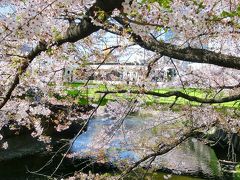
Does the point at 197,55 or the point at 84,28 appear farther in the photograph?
the point at 84,28

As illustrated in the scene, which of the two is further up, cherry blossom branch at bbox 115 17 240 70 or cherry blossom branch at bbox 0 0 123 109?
cherry blossom branch at bbox 0 0 123 109

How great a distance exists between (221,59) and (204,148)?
1942 cm

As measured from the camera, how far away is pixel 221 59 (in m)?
3.25

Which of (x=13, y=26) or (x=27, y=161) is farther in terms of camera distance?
(x=27, y=161)

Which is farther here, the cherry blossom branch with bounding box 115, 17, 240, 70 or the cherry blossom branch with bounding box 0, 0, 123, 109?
the cherry blossom branch with bounding box 115, 17, 240, 70

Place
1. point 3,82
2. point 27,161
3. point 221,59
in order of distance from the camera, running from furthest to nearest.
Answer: point 27,161
point 3,82
point 221,59

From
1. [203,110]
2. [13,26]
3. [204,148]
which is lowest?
[204,148]

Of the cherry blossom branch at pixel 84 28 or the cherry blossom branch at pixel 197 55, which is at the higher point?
the cherry blossom branch at pixel 84 28

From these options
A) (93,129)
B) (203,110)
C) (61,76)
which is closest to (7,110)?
(61,76)

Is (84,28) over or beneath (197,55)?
over

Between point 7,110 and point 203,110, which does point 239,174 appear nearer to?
point 203,110

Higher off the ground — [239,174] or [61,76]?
[61,76]

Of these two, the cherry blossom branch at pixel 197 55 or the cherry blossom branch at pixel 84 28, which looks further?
the cherry blossom branch at pixel 197 55

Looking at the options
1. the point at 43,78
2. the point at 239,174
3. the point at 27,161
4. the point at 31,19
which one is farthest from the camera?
the point at 27,161
